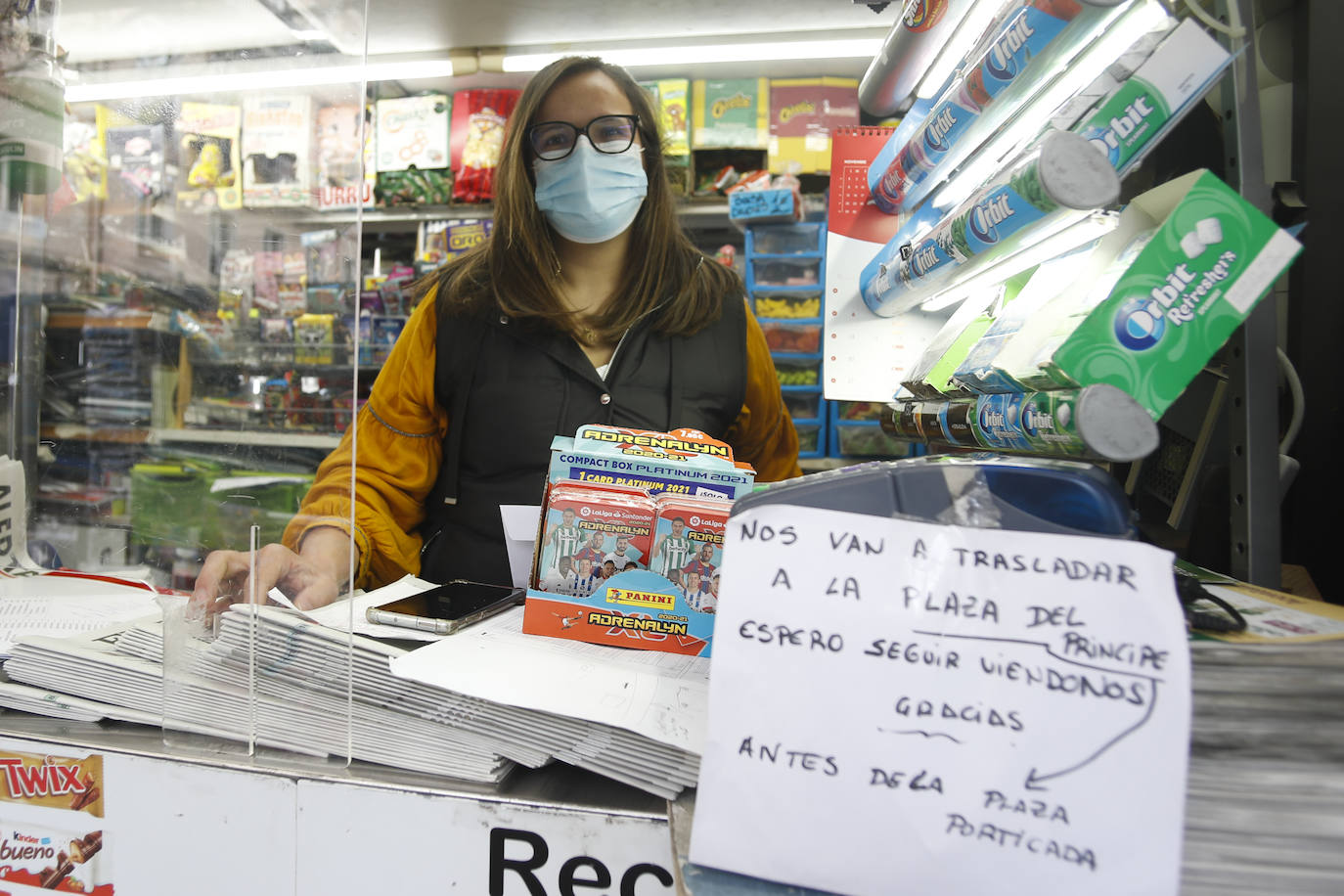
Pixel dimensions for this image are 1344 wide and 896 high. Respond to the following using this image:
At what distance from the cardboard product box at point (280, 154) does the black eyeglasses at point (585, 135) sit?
568mm

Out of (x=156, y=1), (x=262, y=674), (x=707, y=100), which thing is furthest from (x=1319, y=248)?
(x=707, y=100)

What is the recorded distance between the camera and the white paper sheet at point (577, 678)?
61cm

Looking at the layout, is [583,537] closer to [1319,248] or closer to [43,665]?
[43,665]

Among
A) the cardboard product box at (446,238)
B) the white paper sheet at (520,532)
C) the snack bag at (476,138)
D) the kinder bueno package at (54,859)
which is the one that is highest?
the snack bag at (476,138)

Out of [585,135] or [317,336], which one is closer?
[317,336]

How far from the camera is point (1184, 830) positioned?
0.44m

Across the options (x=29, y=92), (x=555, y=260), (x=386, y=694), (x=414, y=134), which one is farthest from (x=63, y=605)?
(x=414, y=134)

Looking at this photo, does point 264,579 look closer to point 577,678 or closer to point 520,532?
point 577,678

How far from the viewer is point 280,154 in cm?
88

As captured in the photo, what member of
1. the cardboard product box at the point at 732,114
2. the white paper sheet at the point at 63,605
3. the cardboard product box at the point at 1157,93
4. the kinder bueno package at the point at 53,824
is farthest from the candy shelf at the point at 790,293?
the kinder bueno package at the point at 53,824

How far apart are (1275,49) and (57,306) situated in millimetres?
2064

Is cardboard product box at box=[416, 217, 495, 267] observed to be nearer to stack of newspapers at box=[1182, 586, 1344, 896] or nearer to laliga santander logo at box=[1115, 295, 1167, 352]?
laliga santander logo at box=[1115, 295, 1167, 352]

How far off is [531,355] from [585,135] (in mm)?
450

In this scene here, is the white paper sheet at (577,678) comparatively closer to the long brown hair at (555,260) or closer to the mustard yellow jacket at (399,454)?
the mustard yellow jacket at (399,454)
